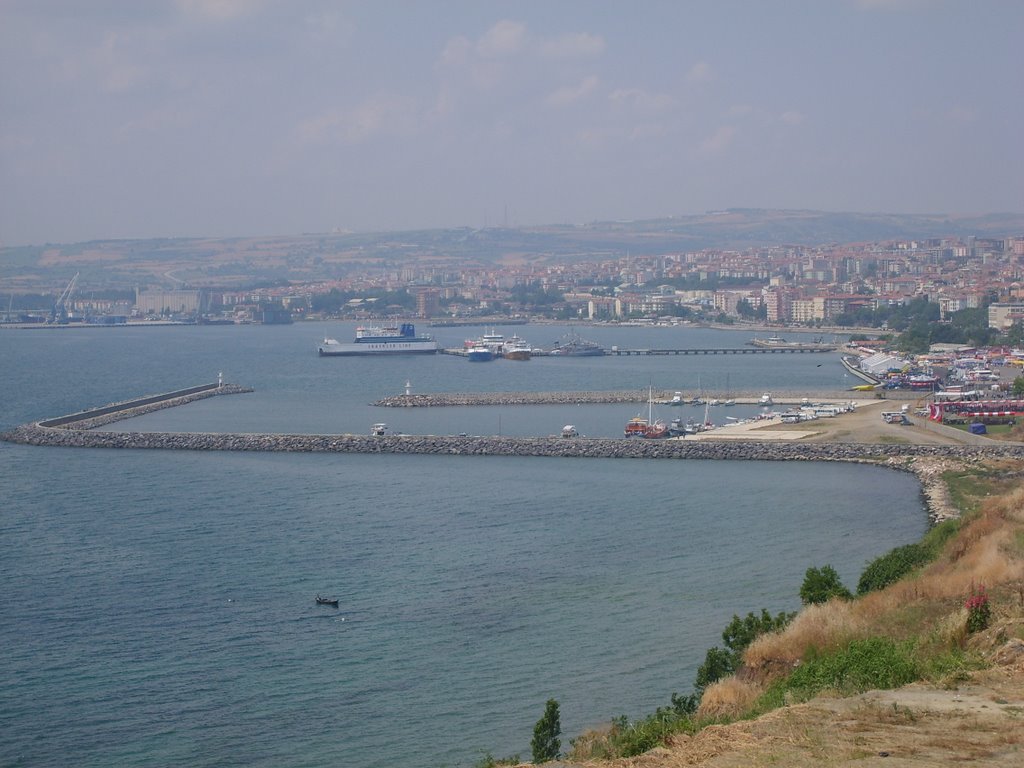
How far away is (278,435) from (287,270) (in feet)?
203

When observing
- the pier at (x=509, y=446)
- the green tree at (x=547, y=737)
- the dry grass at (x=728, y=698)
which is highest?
the dry grass at (x=728, y=698)

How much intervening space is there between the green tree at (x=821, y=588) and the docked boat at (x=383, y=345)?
2190 centimetres

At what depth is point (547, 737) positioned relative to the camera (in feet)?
13.0

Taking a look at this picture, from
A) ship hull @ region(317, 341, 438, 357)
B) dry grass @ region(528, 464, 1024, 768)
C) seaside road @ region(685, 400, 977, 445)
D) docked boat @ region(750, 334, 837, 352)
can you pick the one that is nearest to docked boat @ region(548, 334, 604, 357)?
ship hull @ region(317, 341, 438, 357)

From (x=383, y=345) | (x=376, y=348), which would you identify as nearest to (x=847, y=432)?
(x=376, y=348)

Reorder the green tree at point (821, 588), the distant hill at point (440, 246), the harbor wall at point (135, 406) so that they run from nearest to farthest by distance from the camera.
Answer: the green tree at point (821, 588)
the harbor wall at point (135, 406)
the distant hill at point (440, 246)

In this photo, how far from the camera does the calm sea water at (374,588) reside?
470 centimetres

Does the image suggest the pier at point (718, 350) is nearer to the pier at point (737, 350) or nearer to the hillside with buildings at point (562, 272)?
the pier at point (737, 350)

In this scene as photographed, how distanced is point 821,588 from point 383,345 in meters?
22.5

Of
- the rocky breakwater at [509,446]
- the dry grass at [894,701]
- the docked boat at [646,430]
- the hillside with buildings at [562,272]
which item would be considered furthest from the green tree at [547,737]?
the hillside with buildings at [562,272]

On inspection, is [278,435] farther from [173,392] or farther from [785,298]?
[785,298]

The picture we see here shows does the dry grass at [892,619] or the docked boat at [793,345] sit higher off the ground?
the dry grass at [892,619]

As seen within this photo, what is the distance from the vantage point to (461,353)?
88.3 ft

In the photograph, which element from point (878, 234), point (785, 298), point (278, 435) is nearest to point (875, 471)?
point (278, 435)
